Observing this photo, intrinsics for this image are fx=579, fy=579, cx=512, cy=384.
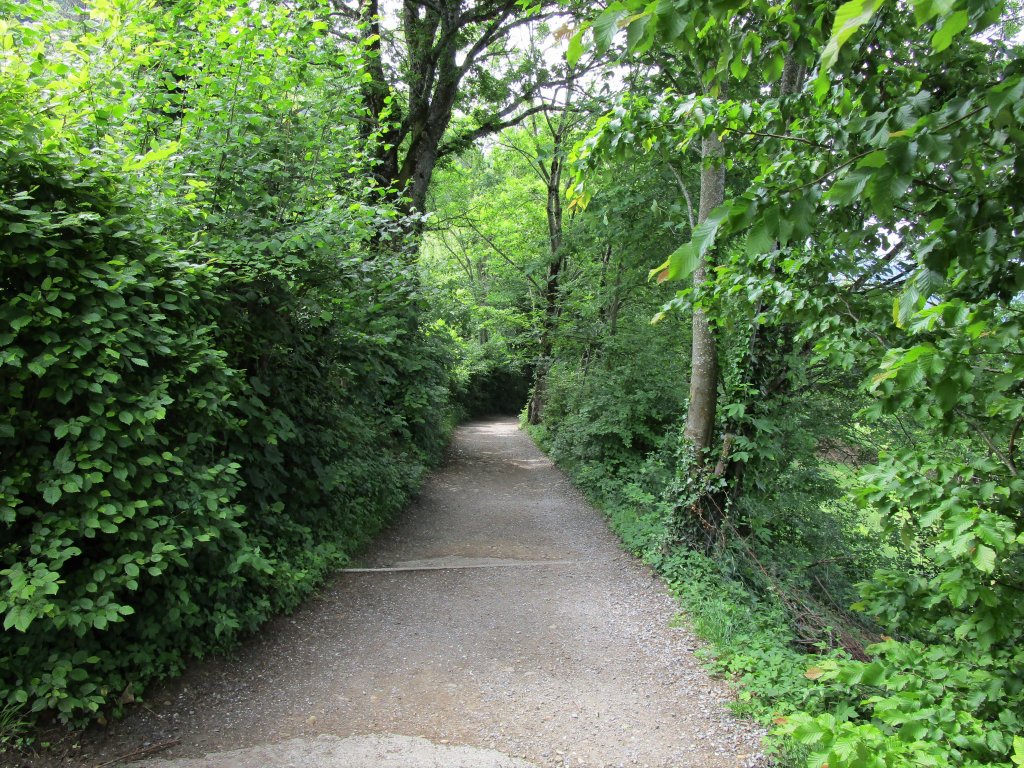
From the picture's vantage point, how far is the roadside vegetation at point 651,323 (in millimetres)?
2148

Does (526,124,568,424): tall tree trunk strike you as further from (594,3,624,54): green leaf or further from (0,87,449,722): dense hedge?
(594,3,624,54): green leaf

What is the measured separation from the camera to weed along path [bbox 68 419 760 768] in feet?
11.0

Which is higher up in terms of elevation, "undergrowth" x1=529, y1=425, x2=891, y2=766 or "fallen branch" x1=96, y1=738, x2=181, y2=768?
"undergrowth" x1=529, y1=425, x2=891, y2=766

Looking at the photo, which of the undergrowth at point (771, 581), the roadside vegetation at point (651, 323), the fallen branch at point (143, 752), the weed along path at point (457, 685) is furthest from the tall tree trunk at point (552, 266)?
the fallen branch at point (143, 752)

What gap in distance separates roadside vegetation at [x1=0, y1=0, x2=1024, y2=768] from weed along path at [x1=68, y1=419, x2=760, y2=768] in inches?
11.3

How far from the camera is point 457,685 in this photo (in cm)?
413

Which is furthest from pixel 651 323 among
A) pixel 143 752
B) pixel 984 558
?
pixel 143 752

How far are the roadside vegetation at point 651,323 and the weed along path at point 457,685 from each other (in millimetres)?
288

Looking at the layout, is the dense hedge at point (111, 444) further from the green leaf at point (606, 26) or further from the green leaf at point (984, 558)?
the green leaf at point (984, 558)

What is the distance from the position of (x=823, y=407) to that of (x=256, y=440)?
6559mm

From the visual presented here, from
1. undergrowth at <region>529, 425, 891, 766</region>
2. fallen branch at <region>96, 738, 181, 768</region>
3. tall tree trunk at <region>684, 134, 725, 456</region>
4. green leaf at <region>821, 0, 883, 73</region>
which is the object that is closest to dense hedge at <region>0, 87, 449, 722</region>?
fallen branch at <region>96, 738, 181, 768</region>

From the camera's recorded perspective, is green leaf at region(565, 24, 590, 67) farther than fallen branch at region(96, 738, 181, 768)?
No

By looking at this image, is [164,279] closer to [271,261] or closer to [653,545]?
[271,261]

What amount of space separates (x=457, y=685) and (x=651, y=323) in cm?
308
